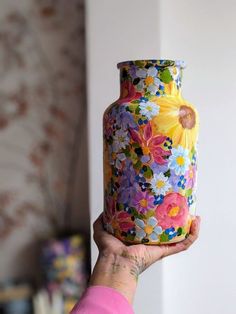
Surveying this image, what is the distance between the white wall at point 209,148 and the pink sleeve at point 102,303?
774mm

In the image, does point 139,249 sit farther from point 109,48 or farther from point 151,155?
point 109,48

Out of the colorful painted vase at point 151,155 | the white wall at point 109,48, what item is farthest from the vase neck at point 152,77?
the white wall at point 109,48

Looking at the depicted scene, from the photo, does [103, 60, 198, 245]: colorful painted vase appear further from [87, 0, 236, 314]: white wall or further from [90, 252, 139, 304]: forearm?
[87, 0, 236, 314]: white wall

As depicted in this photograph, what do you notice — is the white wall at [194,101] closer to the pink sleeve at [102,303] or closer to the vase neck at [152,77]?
the vase neck at [152,77]

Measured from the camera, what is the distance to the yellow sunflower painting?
0.79m

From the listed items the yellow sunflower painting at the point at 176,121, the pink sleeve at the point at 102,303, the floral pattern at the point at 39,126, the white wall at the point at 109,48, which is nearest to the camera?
the pink sleeve at the point at 102,303

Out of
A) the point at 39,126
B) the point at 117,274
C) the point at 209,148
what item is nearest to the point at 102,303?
Answer: the point at 117,274

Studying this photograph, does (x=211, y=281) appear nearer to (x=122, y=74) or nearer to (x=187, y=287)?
(x=187, y=287)

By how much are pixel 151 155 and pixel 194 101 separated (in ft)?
2.17

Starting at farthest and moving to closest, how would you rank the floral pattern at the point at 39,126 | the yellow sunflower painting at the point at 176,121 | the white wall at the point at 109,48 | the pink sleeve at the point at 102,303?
the floral pattern at the point at 39,126 → the white wall at the point at 109,48 → the yellow sunflower painting at the point at 176,121 → the pink sleeve at the point at 102,303

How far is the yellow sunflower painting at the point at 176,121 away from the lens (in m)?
0.79

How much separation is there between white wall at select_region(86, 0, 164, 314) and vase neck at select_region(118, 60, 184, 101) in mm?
508

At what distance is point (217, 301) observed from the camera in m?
1.47

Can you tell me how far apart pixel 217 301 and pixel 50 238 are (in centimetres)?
75
